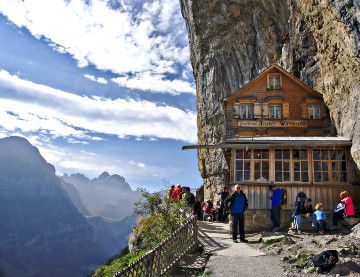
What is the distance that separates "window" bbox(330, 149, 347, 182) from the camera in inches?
738

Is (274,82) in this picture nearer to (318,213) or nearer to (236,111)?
(236,111)

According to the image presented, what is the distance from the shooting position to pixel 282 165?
1919 centimetres

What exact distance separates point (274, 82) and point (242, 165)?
1658cm

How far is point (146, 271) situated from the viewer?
11242 millimetres

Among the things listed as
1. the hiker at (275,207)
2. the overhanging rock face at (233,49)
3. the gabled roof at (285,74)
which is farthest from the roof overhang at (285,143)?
the gabled roof at (285,74)

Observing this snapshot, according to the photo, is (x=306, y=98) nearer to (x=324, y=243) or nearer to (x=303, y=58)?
(x=303, y=58)

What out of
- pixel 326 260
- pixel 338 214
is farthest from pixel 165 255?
pixel 338 214

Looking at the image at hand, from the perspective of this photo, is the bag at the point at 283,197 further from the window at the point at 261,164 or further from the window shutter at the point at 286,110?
the window shutter at the point at 286,110

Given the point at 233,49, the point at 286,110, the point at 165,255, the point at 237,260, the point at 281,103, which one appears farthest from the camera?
the point at 233,49

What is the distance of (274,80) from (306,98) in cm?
336

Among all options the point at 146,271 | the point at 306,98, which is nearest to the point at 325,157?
the point at 146,271

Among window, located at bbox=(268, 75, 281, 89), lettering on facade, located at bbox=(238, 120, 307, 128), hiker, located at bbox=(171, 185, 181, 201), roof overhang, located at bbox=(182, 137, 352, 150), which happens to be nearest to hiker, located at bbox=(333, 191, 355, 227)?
roof overhang, located at bbox=(182, 137, 352, 150)

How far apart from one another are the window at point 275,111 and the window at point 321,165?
14.3 metres

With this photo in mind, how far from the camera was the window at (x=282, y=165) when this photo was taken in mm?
18953
